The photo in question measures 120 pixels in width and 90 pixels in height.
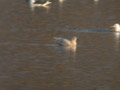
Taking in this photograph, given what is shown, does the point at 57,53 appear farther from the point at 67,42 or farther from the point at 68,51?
the point at 67,42

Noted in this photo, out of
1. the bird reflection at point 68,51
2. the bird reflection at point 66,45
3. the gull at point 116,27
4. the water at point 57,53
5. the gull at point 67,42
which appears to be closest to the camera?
the water at point 57,53

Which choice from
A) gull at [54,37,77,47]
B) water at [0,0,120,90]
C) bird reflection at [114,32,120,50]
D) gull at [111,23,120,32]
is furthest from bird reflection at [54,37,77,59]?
gull at [111,23,120,32]

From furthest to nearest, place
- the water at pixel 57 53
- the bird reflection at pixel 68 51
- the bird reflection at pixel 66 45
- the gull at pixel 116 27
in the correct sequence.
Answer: the gull at pixel 116 27 → the bird reflection at pixel 66 45 → the bird reflection at pixel 68 51 → the water at pixel 57 53

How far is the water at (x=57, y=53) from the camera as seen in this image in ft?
40.2

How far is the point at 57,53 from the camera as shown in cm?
1638

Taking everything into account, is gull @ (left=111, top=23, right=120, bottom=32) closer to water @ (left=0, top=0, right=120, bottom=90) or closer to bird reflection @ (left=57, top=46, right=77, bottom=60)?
water @ (left=0, top=0, right=120, bottom=90)

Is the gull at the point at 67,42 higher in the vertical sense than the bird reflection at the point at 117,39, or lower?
higher

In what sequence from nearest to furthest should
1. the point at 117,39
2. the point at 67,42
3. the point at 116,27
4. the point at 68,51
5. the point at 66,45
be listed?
the point at 68,51 → the point at 67,42 → the point at 66,45 → the point at 117,39 → the point at 116,27

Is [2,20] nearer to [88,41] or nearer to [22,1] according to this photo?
[88,41]

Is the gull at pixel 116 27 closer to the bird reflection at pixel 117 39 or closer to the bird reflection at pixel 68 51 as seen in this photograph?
the bird reflection at pixel 117 39

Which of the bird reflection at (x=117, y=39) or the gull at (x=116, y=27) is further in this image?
the gull at (x=116, y=27)

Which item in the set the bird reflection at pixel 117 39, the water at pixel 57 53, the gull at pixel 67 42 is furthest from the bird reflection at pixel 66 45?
the bird reflection at pixel 117 39

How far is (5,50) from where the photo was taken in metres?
16.7

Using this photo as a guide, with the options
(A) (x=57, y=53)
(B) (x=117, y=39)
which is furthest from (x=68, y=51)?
(B) (x=117, y=39)
